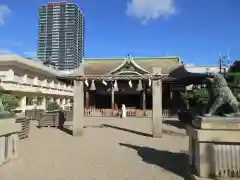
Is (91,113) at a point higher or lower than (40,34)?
lower

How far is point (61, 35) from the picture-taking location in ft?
301

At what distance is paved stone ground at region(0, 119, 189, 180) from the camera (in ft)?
18.8

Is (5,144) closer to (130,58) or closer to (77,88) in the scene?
(77,88)

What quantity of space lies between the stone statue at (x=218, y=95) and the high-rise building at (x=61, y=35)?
79956mm

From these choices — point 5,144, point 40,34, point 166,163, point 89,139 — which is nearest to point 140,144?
point 89,139

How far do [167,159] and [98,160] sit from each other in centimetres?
190

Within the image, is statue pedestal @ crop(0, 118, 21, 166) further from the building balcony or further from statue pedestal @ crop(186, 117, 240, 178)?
the building balcony

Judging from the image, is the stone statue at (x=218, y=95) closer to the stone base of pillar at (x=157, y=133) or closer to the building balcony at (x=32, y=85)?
the stone base of pillar at (x=157, y=133)

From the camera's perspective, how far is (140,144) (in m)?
9.78

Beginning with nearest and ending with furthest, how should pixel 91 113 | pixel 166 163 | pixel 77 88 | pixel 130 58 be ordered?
pixel 166 163 → pixel 77 88 → pixel 91 113 → pixel 130 58

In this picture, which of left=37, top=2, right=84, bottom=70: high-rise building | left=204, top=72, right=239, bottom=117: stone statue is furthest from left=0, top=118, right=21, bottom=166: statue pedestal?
left=37, top=2, right=84, bottom=70: high-rise building

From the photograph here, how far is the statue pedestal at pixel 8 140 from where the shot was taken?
6.21 metres

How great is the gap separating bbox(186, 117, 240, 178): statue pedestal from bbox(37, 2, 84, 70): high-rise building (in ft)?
264

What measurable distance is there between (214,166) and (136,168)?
6.52 feet
